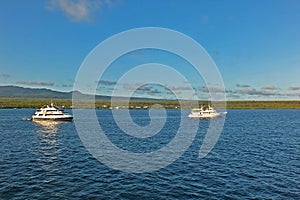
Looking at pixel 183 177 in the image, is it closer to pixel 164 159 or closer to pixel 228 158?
pixel 164 159

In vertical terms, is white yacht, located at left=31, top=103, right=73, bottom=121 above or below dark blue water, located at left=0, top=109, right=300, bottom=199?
above

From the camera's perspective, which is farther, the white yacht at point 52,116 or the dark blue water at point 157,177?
the white yacht at point 52,116

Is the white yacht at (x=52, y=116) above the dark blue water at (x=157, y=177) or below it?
above

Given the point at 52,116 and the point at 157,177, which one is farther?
the point at 52,116

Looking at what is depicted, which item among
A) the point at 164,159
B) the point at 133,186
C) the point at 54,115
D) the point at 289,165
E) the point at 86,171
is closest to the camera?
the point at 133,186

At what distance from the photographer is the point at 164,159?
49969 millimetres

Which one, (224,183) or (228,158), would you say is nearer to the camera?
(224,183)

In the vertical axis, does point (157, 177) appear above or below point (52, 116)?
below

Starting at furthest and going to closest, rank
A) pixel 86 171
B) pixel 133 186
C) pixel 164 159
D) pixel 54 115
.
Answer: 1. pixel 54 115
2. pixel 164 159
3. pixel 86 171
4. pixel 133 186

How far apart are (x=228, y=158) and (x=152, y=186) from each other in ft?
74.7

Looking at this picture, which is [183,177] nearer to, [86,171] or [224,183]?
[224,183]

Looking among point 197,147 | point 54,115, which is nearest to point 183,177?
point 197,147

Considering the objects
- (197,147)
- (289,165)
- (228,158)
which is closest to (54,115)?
(197,147)

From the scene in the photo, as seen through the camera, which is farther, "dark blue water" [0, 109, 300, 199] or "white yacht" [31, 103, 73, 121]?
"white yacht" [31, 103, 73, 121]
